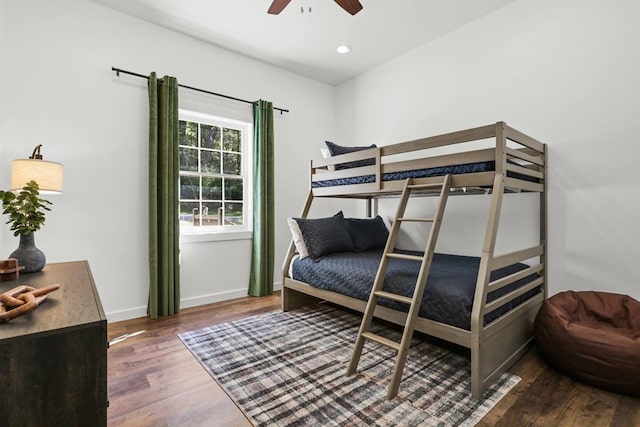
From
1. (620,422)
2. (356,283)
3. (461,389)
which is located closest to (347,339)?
(356,283)

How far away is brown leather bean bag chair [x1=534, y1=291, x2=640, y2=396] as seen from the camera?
1762 millimetres

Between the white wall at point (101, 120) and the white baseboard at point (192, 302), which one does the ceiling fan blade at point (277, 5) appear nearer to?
the white wall at point (101, 120)

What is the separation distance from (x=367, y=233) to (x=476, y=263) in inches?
44.6

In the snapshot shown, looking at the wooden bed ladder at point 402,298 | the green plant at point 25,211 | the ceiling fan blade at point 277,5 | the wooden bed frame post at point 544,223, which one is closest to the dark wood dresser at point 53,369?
the green plant at point 25,211

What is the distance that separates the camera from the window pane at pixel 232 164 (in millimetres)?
3811

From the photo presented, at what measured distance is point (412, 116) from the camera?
146 inches

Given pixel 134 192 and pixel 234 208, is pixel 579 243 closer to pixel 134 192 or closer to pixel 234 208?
pixel 234 208

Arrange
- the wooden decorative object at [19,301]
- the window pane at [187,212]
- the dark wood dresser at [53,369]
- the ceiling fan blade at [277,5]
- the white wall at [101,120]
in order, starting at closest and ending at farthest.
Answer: the dark wood dresser at [53,369] → the wooden decorative object at [19,301] → the ceiling fan blade at [277,5] → the white wall at [101,120] → the window pane at [187,212]

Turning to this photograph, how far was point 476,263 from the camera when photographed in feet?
8.82

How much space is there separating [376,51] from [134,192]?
3.04m

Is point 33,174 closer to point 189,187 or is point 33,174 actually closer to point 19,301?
point 19,301

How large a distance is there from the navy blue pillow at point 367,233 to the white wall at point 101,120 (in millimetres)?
1441

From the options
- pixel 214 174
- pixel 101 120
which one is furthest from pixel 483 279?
pixel 101 120

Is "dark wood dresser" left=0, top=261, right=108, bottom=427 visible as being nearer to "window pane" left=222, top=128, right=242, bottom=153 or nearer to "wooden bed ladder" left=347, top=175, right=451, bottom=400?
"wooden bed ladder" left=347, top=175, right=451, bottom=400
